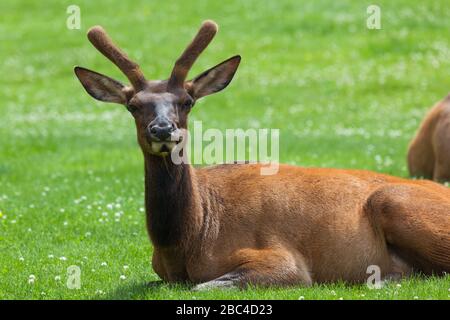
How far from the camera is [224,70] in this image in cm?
848

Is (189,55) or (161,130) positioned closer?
(161,130)

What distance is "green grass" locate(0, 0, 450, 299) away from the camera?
913cm

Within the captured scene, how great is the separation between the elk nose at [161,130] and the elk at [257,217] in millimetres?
133

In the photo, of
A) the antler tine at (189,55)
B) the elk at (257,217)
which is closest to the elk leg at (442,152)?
the elk at (257,217)

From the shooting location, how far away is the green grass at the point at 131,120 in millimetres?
9133

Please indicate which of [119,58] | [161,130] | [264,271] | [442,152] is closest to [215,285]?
[264,271]

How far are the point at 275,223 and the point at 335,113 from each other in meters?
14.4

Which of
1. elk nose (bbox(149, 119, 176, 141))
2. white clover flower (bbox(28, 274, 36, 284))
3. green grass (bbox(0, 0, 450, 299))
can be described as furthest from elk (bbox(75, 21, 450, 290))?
white clover flower (bbox(28, 274, 36, 284))

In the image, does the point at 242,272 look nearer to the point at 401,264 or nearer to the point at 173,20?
the point at 401,264

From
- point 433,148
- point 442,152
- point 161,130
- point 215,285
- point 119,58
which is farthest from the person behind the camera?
point 433,148

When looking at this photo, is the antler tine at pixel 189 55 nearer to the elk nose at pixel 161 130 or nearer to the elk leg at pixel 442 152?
the elk nose at pixel 161 130

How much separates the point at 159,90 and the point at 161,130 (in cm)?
63

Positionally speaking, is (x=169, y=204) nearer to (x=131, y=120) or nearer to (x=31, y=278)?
(x=31, y=278)

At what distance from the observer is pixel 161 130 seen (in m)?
7.41
